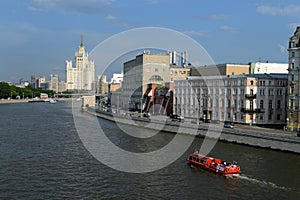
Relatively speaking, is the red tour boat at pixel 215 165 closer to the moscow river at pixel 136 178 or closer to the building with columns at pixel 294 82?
the moscow river at pixel 136 178

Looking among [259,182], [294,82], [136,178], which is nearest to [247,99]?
[294,82]

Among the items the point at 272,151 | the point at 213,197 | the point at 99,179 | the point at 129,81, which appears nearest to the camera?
the point at 213,197

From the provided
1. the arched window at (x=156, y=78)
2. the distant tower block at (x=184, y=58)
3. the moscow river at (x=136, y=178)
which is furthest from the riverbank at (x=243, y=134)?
the distant tower block at (x=184, y=58)

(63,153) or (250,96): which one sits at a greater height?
(250,96)

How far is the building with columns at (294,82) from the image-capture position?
52625 mm

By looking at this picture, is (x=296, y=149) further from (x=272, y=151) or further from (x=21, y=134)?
(x=21, y=134)

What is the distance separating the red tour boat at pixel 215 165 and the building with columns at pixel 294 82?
65.9 ft

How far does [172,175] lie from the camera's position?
115 feet

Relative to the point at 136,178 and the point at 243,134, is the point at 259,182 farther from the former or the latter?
the point at 243,134

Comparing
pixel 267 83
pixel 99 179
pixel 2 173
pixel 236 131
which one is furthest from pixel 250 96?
pixel 2 173

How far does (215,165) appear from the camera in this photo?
36.6 meters

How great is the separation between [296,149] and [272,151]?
3.21 metres

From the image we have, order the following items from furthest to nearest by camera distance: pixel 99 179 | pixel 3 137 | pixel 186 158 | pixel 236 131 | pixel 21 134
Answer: pixel 21 134 < pixel 3 137 < pixel 236 131 < pixel 186 158 < pixel 99 179

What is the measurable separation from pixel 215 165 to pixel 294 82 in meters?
23.3
